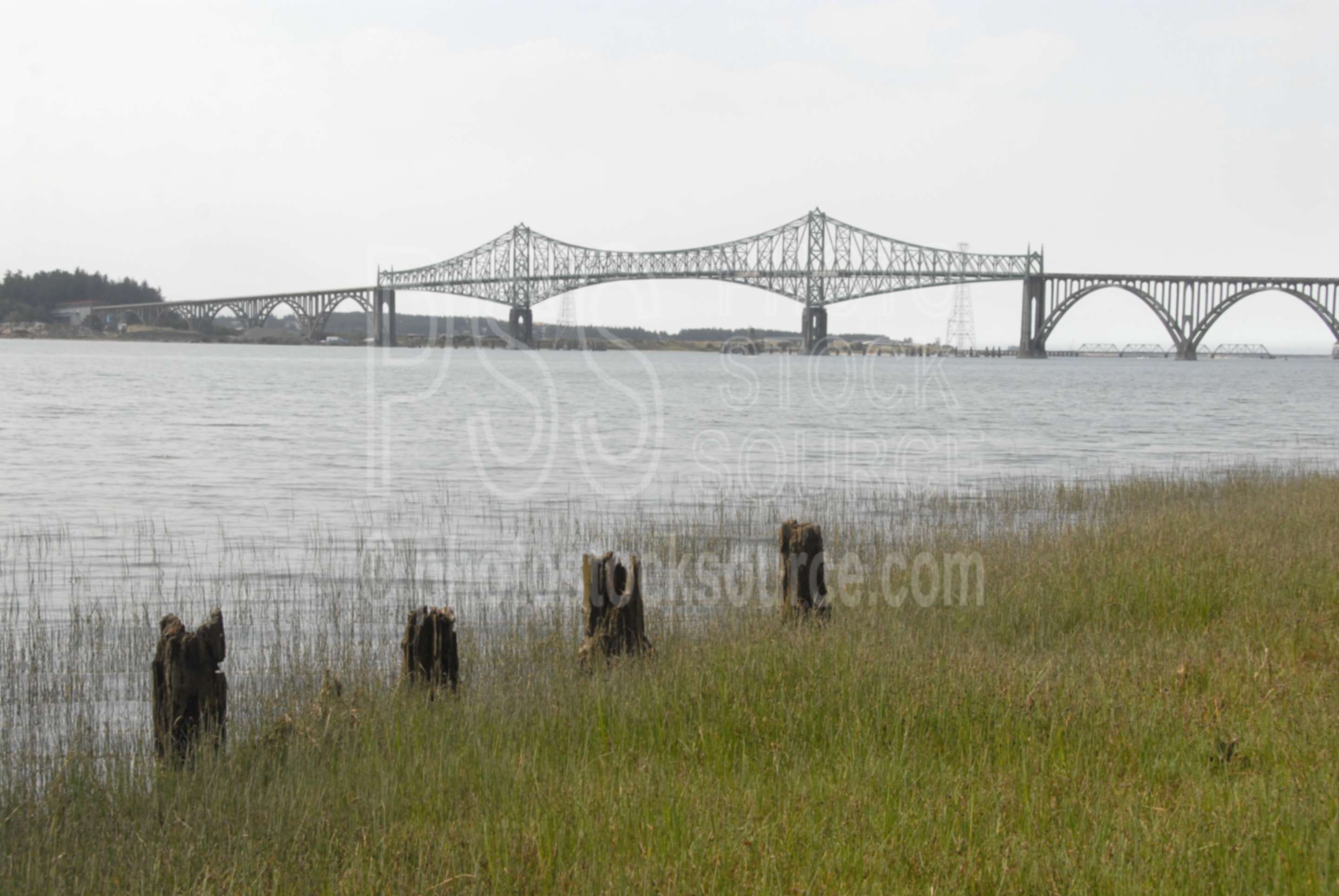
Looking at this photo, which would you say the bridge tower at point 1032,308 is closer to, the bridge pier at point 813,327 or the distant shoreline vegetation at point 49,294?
the bridge pier at point 813,327

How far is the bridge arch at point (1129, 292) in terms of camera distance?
354 ft

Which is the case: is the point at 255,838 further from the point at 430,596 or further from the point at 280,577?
the point at 280,577

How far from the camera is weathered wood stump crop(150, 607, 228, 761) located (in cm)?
475

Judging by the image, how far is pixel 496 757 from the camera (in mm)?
4500

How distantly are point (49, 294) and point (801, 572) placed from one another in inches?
5958

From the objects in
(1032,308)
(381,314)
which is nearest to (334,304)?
(381,314)

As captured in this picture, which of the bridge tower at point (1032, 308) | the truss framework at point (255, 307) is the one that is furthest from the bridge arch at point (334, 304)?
the bridge tower at point (1032, 308)

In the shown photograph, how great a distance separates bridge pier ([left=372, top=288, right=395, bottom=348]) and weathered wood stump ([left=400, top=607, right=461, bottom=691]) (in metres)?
108

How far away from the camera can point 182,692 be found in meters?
4.77

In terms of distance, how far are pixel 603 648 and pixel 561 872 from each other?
266 centimetres

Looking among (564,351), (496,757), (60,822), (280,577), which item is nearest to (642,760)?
(496,757)

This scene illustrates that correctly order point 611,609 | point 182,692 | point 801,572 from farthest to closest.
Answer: point 801,572 < point 611,609 < point 182,692

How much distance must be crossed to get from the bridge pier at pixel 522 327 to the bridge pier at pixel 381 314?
38.5 ft

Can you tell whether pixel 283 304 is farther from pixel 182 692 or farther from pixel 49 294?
pixel 182 692
